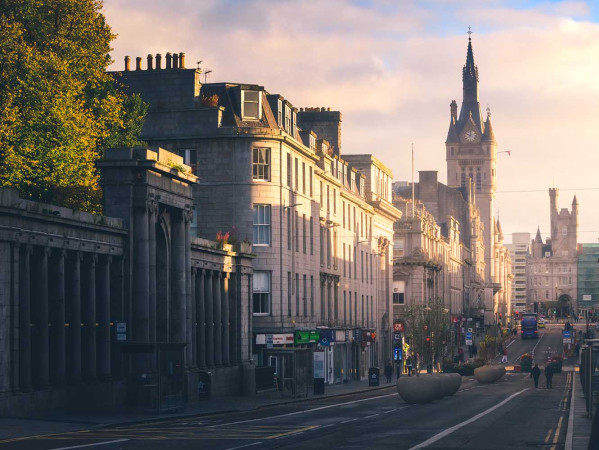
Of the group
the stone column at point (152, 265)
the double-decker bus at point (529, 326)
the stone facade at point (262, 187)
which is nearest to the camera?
the stone column at point (152, 265)

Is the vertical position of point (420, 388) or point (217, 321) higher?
point (217, 321)

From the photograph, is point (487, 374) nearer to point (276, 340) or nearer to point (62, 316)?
point (276, 340)

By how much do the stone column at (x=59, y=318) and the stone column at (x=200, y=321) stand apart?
15.7 metres

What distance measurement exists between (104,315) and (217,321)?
15.2m

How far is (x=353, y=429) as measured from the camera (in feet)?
122

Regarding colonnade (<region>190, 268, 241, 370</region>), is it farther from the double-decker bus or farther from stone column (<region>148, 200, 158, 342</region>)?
the double-decker bus

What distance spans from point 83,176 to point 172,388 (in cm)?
1595

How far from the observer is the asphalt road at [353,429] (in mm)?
30688

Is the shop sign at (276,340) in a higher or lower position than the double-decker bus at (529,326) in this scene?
higher

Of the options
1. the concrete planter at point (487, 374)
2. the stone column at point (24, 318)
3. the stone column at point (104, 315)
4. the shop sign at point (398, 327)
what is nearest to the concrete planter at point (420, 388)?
the stone column at point (104, 315)

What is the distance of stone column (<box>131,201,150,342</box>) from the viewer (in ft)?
162

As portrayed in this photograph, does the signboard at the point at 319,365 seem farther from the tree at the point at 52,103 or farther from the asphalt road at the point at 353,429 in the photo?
the tree at the point at 52,103

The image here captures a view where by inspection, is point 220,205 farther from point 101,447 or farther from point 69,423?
point 101,447

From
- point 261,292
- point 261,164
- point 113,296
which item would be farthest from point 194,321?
point 261,164
